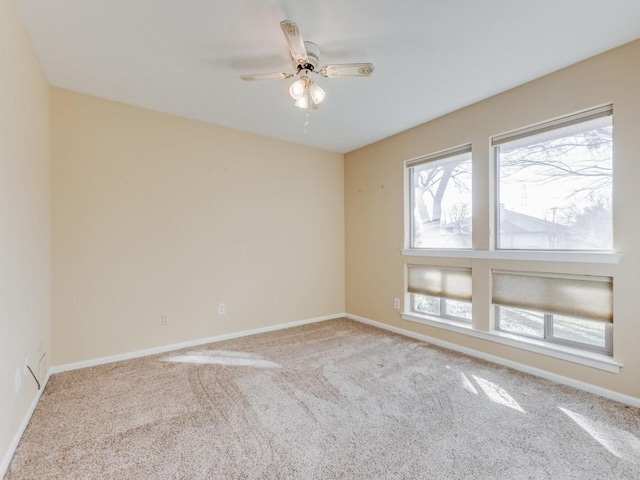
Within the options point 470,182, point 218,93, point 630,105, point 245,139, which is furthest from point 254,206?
point 630,105

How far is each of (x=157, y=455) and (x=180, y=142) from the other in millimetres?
2835

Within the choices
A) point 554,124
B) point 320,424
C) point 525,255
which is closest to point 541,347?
point 525,255

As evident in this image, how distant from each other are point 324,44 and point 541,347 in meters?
2.96

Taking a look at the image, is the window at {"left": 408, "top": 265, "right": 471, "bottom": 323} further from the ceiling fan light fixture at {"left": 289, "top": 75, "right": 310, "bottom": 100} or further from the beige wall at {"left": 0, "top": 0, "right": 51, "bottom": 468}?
the beige wall at {"left": 0, "top": 0, "right": 51, "bottom": 468}

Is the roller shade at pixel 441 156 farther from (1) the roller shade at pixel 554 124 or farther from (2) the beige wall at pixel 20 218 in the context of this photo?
(2) the beige wall at pixel 20 218

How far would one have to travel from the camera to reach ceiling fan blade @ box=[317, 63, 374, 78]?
6.36 feet

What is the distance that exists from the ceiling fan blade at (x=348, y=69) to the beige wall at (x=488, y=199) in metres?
1.59

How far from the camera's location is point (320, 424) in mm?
1915

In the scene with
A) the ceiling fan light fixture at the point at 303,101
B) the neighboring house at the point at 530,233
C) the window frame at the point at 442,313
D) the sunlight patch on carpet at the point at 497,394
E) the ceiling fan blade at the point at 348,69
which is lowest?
the sunlight patch on carpet at the point at 497,394

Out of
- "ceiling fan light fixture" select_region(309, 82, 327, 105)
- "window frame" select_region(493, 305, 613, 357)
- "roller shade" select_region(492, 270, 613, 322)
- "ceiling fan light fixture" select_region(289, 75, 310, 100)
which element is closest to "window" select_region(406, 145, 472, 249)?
"roller shade" select_region(492, 270, 613, 322)

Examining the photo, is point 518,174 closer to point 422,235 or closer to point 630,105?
point 630,105

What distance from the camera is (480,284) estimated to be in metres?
3.00

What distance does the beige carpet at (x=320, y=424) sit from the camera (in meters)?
1.56

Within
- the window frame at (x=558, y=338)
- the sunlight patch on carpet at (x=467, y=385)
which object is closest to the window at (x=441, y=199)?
the window frame at (x=558, y=338)
